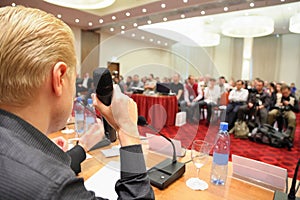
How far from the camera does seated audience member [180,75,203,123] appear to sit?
86cm

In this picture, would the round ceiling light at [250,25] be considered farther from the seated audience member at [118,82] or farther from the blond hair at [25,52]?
the blond hair at [25,52]

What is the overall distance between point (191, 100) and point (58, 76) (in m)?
0.61

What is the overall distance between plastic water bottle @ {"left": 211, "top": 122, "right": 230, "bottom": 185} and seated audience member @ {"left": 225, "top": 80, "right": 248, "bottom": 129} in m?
3.54

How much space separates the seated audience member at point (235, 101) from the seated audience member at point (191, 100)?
3.65 m

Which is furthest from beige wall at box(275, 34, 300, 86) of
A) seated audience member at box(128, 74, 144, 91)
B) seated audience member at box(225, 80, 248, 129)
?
seated audience member at box(128, 74, 144, 91)

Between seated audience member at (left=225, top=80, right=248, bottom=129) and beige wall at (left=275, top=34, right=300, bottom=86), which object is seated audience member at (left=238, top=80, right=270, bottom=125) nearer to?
seated audience member at (left=225, top=80, right=248, bottom=129)

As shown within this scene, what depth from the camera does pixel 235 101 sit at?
450cm

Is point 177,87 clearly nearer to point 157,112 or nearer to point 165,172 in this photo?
point 157,112

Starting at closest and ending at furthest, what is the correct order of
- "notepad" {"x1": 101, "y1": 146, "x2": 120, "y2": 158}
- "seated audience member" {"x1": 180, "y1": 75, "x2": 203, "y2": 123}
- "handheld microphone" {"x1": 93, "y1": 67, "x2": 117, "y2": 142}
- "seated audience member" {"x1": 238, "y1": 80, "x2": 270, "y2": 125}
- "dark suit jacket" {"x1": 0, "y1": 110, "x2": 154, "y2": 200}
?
"dark suit jacket" {"x1": 0, "y1": 110, "x2": 154, "y2": 200}, "handheld microphone" {"x1": 93, "y1": 67, "x2": 117, "y2": 142}, "seated audience member" {"x1": 180, "y1": 75, "x2": 203, "y2": 123}, "notepad" {"x1": 101, "y1": 146, "x2": 120, "y2": 158}, "seated audience member" {"x1": 238, "y1": 80, "x2": 270, "y2": 125}

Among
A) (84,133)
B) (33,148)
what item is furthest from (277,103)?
(33,148)

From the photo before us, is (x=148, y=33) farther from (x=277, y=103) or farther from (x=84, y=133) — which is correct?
(x=277, y=103)

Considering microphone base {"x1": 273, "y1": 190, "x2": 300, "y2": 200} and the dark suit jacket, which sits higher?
the dark suit jacket

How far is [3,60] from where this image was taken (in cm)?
36

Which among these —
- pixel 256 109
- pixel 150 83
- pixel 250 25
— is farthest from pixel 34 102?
pixel 250 25
